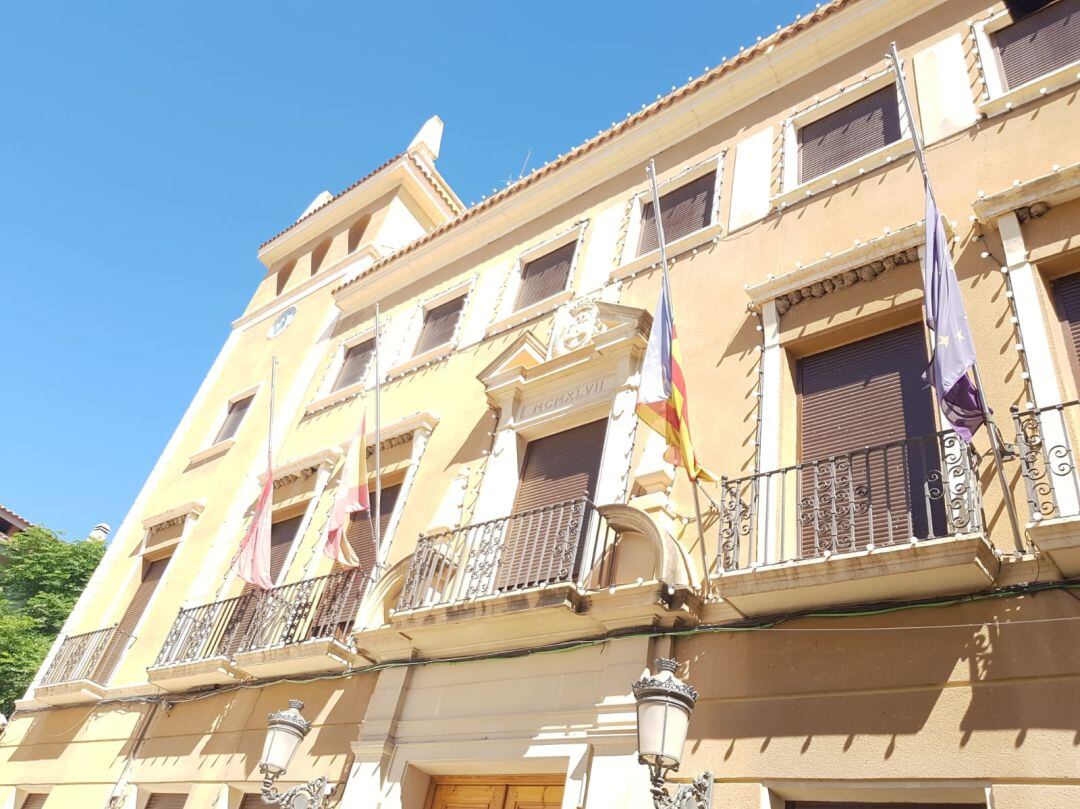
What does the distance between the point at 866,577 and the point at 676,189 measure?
613 cm

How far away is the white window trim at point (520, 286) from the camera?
10.0 m

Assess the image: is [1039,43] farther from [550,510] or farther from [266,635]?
[266,635]

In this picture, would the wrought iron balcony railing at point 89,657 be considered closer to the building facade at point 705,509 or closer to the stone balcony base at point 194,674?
the building facade at point 705,509

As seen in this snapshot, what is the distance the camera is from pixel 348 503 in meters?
8.77

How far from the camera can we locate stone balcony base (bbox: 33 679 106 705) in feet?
35.1

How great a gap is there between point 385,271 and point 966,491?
1005cm

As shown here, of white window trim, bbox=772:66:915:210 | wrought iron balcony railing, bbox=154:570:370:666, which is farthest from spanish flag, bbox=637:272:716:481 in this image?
wrought iron balcony railing, bbox=154:570:370:666

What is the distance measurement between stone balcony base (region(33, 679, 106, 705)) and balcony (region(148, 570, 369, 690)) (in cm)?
147

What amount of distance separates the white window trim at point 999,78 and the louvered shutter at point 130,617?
460 inches

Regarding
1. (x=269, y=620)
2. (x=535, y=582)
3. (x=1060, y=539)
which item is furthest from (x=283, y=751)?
(x=1060, y=539)

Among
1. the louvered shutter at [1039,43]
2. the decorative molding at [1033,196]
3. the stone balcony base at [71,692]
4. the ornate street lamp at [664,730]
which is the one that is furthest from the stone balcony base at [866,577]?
the stone balcony base at [71,692]

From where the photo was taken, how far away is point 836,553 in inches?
200

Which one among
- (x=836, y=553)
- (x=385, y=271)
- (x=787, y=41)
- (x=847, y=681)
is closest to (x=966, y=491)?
(x=836, y=553)

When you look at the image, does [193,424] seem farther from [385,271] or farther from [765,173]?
[765,173]
